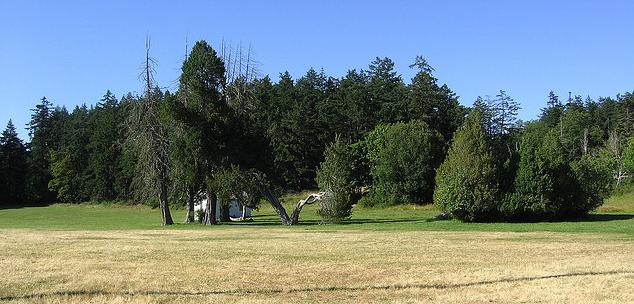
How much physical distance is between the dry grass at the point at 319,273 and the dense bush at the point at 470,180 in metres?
21.5

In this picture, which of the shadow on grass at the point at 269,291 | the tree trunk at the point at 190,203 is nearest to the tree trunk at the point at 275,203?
the tree trunk at the point at 190,203

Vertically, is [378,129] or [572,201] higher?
[378,129]

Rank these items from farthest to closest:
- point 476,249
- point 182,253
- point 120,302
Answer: point 476,249
point 182,253
point 120,302

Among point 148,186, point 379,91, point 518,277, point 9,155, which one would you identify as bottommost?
point 518,277

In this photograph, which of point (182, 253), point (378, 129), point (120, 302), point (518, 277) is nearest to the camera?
point (120, 302)

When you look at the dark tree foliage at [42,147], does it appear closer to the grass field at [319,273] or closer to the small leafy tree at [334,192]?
the small leafy tree at [334,192]

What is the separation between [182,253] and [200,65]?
2863cm

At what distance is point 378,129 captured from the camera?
271ft

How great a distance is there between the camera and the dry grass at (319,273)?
11062 mm

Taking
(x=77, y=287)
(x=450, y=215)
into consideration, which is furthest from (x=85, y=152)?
(x=77, y=287)

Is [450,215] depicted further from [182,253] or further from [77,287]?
[77,287]

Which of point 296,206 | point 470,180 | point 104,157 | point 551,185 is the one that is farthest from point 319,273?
point 104,157

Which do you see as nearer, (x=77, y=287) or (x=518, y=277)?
(x=77, y=287)

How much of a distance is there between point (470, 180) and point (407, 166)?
29.2m
